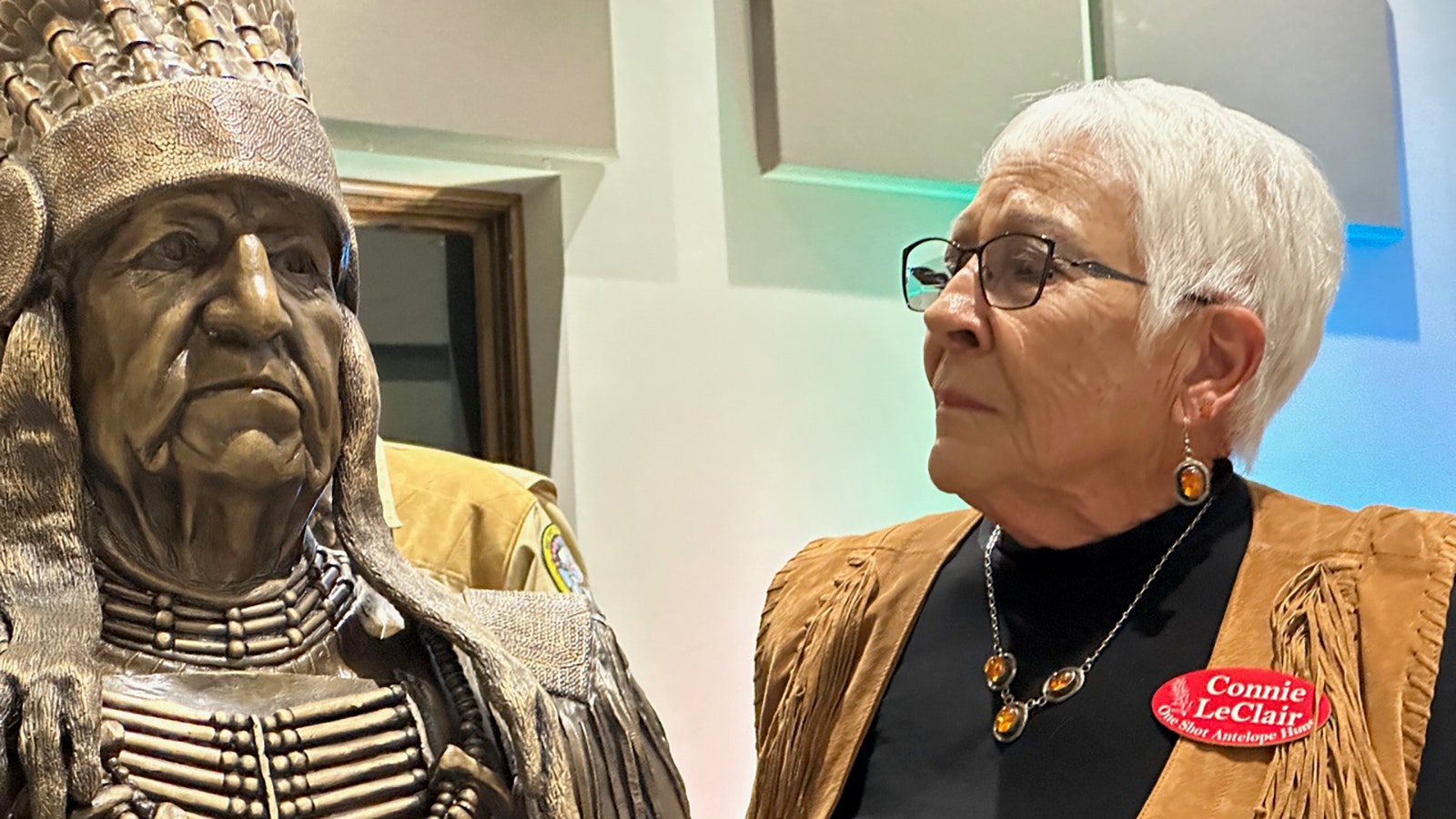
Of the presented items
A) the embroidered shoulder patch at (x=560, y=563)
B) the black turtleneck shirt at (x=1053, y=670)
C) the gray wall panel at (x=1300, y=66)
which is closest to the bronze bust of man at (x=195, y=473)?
the black turtleneck shirt at (x=1053, y=670)

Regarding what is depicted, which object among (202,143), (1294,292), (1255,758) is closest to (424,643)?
(202,143)

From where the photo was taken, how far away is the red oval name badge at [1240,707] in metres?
1.60

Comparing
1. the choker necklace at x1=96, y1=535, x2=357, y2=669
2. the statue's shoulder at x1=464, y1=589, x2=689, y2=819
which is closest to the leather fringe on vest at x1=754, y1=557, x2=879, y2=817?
the statue's shoulder at x1=464, y1=589, x2=689, y2=819

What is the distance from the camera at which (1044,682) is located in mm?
1776

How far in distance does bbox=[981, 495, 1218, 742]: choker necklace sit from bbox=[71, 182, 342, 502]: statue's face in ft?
2.27

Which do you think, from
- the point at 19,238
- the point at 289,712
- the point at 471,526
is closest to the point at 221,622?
the point at 289,712

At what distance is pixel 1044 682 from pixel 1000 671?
0.05 metres

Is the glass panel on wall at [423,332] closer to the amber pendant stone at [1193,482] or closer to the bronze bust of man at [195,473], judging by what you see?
the bronze bust of man at [195,473]

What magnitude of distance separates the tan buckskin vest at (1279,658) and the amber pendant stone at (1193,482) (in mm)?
63

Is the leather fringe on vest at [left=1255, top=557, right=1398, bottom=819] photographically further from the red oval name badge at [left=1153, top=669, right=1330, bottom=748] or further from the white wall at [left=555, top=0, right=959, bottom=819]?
the white wall at [left=555, top=0, right=959, bottom=819]

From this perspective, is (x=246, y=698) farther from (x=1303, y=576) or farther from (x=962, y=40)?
(x=962, y=40)

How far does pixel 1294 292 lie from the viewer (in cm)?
179

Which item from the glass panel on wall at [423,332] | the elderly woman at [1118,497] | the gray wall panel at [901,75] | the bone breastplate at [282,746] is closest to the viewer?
the bone breastplate at [282,746]

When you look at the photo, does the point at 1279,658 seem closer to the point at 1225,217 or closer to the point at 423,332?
the point at 1225,217
